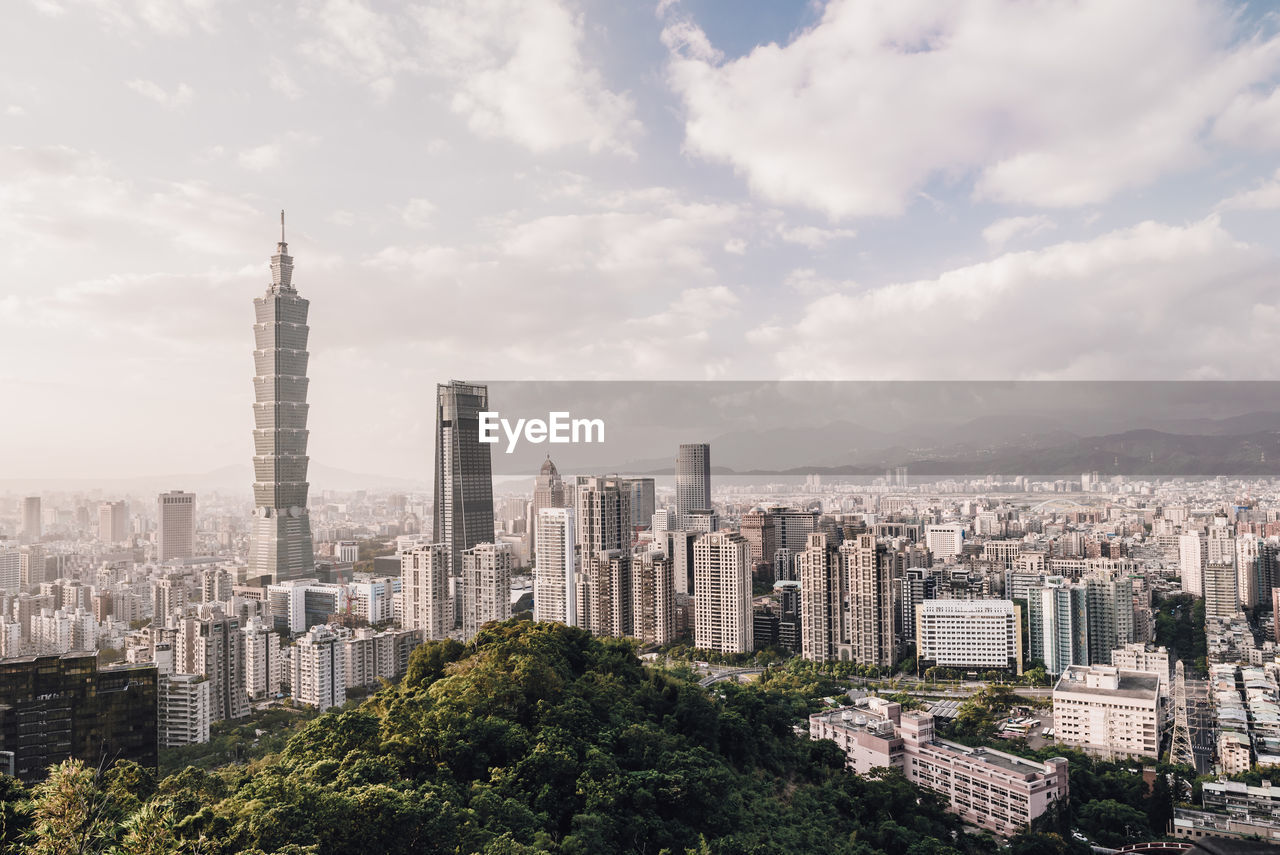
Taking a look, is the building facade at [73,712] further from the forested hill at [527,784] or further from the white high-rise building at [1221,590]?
the white high-rise building at [1221,590]

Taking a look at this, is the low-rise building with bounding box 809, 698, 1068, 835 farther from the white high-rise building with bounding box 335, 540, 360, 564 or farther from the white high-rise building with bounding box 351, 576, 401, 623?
the white high-rise building with bounding box 335, 540, 360, 564

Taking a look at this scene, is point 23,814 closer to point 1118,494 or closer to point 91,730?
point 91,730

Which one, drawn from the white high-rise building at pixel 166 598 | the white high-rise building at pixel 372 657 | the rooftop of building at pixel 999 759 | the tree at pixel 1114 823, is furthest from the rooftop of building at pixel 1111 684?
the white high-rise building at pixel 166 598

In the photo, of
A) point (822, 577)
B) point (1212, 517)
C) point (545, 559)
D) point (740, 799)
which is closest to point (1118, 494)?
point (1212, 517)

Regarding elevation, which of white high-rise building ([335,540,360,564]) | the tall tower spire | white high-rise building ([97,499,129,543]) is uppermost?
the tall tower spire

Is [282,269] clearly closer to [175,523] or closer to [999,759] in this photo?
[175,523]

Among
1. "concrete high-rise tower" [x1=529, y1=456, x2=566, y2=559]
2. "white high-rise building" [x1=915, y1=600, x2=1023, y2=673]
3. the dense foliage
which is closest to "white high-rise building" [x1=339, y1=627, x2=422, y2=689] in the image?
"concrete high-rise tower" [x1=529, y1=456, x2=566, y2=559]
